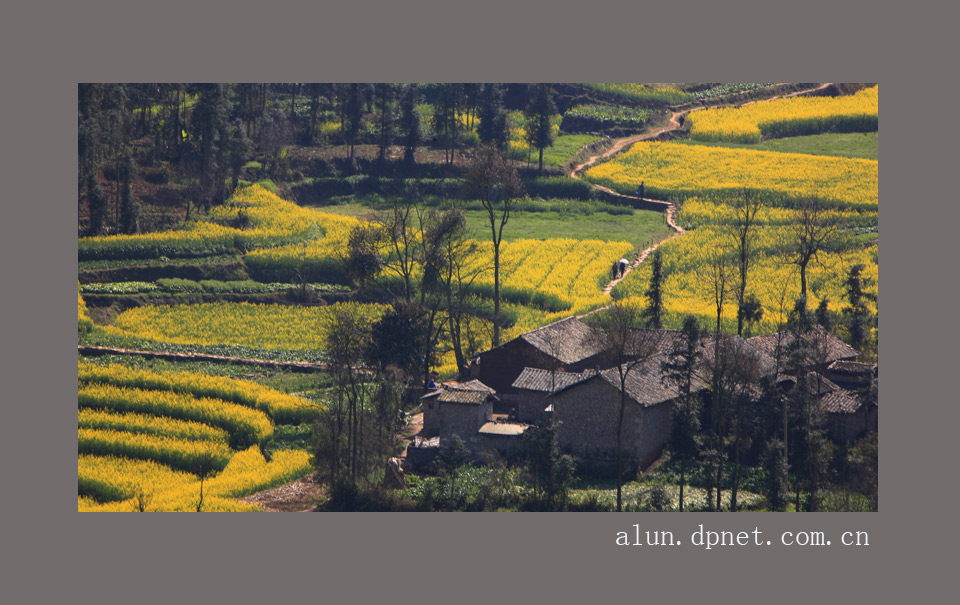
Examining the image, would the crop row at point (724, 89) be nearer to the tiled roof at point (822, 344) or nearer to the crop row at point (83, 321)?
the tiled roof at point (822, 344)

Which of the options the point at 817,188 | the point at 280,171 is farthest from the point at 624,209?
the point at 280,171

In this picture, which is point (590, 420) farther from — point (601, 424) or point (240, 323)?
point (240, 323)

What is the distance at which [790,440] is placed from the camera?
112 ft

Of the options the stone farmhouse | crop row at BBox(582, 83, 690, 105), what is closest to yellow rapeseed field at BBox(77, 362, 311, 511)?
the stone farmhouse

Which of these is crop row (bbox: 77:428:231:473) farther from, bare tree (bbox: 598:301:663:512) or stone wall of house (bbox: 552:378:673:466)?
bare tree (bbox: 598:301:663:512)

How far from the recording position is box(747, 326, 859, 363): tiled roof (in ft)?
134

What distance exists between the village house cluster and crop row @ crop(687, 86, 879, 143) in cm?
4492

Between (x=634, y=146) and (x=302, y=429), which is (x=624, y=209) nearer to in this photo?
(x=634, y=146)

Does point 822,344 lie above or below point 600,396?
above

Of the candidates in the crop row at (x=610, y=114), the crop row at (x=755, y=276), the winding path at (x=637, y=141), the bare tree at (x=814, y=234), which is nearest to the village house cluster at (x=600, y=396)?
the crop row at (x=755, y=276)

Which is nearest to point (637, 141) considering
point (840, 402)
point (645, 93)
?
point (645, 93)

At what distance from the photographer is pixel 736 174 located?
74312mm

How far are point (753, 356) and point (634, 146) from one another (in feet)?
156

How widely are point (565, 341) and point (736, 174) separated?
36.1 metres
